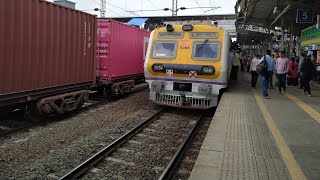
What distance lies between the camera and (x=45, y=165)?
5883 mm

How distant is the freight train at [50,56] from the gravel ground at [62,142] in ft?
2.24

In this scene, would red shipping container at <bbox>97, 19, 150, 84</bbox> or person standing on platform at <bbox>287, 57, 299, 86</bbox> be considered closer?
red shipping container at <bbox>97, 19, 150, 84</bbox>

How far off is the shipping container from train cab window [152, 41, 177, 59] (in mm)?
1927

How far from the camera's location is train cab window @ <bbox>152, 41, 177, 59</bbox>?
11.1m

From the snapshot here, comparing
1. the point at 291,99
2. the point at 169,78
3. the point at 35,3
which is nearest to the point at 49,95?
the point at 35,3

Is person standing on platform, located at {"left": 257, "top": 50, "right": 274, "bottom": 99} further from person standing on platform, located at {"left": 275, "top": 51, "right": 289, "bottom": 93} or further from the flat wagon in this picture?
the flat wagon

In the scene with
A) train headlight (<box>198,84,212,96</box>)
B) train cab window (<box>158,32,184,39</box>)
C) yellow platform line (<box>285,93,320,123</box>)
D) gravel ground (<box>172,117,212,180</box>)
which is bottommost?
gravel ground (<box>172,117,212,180</box>)

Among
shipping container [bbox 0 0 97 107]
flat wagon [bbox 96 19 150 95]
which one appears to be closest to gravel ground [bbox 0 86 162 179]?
shipping container [bbox 0 0 97 107]

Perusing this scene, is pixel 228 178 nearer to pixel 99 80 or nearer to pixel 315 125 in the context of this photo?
pixel 315 125

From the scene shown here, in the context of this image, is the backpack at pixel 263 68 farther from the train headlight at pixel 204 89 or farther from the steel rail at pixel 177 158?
the steel rail at pixel 177 158

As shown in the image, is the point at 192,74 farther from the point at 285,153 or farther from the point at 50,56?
the point at 285,153

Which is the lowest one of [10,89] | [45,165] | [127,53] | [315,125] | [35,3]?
[45,165]

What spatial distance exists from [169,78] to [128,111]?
5.11ft

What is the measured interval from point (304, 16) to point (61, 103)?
1097 cm
